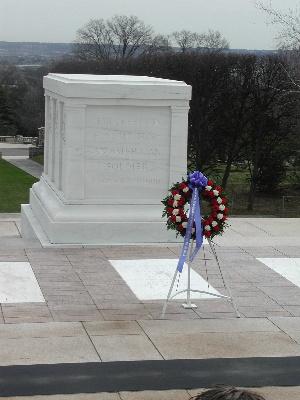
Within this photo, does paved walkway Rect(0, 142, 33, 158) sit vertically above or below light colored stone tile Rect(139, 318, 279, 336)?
below

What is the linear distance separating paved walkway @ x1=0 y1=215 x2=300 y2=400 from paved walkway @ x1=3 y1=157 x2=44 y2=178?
109 ft

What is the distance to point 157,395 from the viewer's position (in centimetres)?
598

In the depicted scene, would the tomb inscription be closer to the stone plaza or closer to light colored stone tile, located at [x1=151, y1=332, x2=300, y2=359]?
the stone plaza

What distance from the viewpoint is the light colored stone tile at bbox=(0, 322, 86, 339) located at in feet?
24.3

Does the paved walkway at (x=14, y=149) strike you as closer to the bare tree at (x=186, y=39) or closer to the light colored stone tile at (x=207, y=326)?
the bare tree at (x=186, y=39)

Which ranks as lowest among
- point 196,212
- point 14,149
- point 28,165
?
point 14,149

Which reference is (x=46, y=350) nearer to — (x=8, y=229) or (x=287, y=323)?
(x=287, y=323)

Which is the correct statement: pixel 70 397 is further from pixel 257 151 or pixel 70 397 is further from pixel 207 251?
pixel 257 151

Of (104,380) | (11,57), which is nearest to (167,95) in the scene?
(104,380)

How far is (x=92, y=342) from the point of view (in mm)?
7273

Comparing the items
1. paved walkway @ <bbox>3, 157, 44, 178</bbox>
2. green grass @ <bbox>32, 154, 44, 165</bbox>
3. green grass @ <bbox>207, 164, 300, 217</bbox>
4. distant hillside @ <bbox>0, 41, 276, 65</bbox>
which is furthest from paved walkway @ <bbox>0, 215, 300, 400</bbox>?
distant hillside @ <bbox>0, 41, 276, 65</bbox>

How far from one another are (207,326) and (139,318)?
2.40 feet

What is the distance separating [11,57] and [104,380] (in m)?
118

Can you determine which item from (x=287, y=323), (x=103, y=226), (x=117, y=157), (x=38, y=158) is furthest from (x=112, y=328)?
(x=38, y=158)
